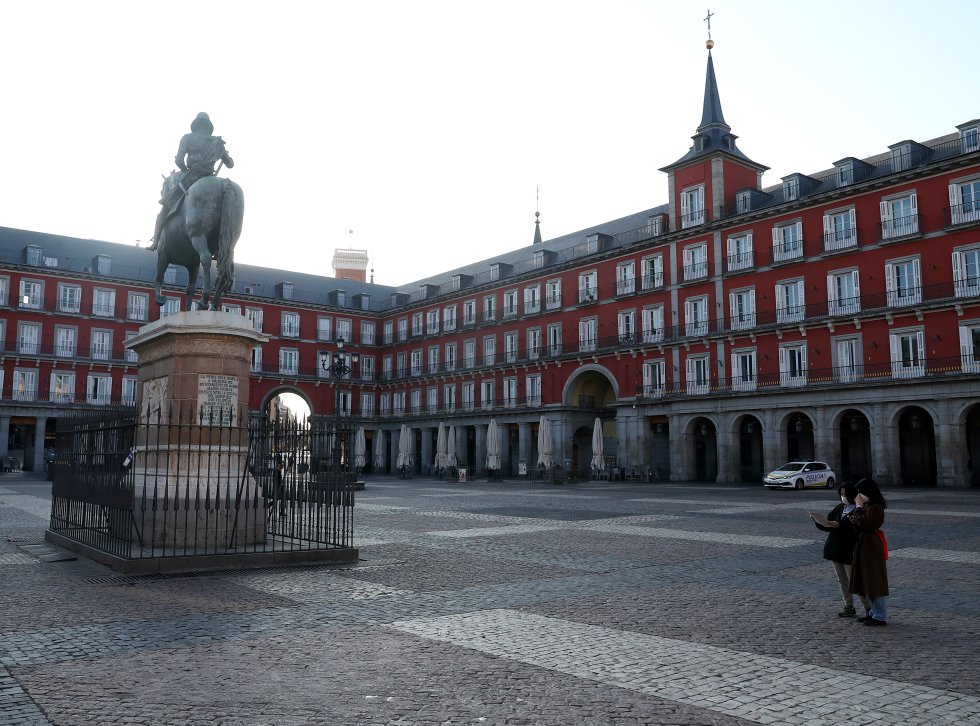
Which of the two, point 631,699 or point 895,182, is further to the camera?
point 895,182

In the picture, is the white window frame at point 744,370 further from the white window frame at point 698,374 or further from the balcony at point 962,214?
the balcony at point 962,214

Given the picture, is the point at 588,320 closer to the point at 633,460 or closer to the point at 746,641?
the point at 633,460

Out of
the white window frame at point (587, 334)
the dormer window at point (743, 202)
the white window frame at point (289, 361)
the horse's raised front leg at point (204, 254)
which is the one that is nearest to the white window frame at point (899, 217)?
the dormer window at point (743, 202)

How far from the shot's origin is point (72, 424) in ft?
40.3

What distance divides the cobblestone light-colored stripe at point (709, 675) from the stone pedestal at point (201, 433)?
4765 millimetres

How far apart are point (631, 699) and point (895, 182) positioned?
119 feet

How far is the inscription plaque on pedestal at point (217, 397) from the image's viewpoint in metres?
A: 10.9

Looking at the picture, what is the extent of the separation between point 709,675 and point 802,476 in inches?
1196

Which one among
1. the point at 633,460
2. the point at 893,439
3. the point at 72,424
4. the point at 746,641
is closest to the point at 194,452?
the point at 72,424

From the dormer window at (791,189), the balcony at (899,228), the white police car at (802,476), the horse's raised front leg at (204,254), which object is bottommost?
the white police car at (802,476)

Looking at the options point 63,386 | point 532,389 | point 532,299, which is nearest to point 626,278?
point 532,299

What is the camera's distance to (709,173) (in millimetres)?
43438

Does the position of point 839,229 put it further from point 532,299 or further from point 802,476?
point 532,299

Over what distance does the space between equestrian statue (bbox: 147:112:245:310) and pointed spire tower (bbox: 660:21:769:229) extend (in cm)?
3487
